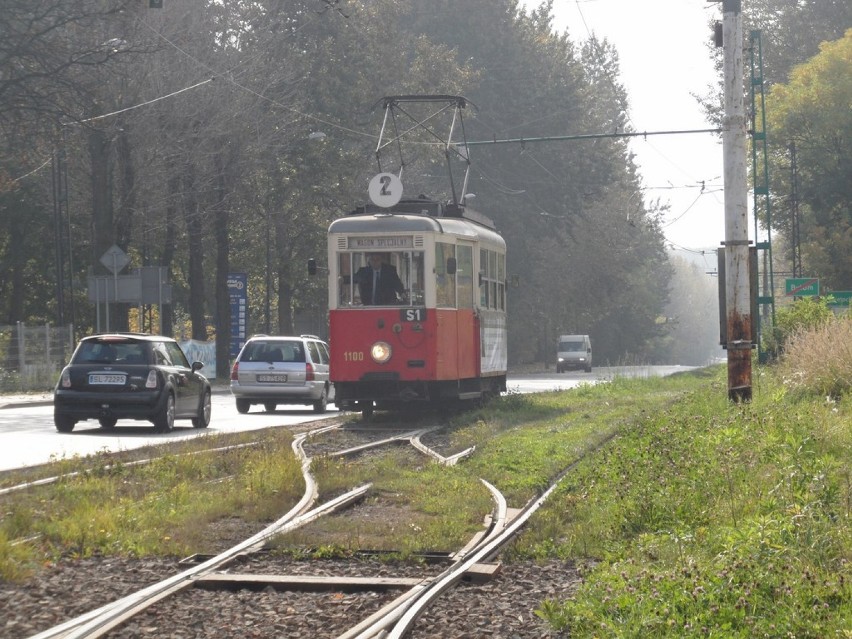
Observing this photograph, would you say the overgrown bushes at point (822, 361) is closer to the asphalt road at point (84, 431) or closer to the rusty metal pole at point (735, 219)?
the rusty metal pole at point (735, 219)

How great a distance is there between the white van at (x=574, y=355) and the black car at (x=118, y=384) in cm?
5273

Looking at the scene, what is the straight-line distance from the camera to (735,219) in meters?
17.7

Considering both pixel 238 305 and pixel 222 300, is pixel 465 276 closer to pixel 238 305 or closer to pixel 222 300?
pixel 238 305

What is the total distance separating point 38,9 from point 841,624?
88.9ft

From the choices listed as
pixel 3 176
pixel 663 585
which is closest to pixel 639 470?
pixel 663 585

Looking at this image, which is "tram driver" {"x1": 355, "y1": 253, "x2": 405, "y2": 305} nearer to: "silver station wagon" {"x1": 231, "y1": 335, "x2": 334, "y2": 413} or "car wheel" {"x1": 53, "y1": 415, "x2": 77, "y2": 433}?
"car wheel" {"x1": 53, "y1": 415, "x2": 77, "y2": 433}

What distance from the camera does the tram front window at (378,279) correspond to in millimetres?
20984

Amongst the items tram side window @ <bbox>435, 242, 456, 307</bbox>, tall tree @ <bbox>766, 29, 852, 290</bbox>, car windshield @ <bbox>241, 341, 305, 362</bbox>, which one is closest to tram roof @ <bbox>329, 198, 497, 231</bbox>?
tram side window @ <bbox>435, 242, 456, 307</bbox>

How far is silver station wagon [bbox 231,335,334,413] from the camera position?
2897 centimetres

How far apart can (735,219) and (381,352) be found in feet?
19.4

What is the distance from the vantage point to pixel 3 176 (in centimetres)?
3741

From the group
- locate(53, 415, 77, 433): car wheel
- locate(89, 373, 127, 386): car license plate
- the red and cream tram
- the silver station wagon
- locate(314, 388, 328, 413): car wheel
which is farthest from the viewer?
locate(314, 388, 328, 413): car wheel

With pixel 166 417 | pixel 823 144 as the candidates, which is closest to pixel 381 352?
pixel 166 417

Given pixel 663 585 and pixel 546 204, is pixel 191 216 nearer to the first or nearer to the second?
pixel 546 204
